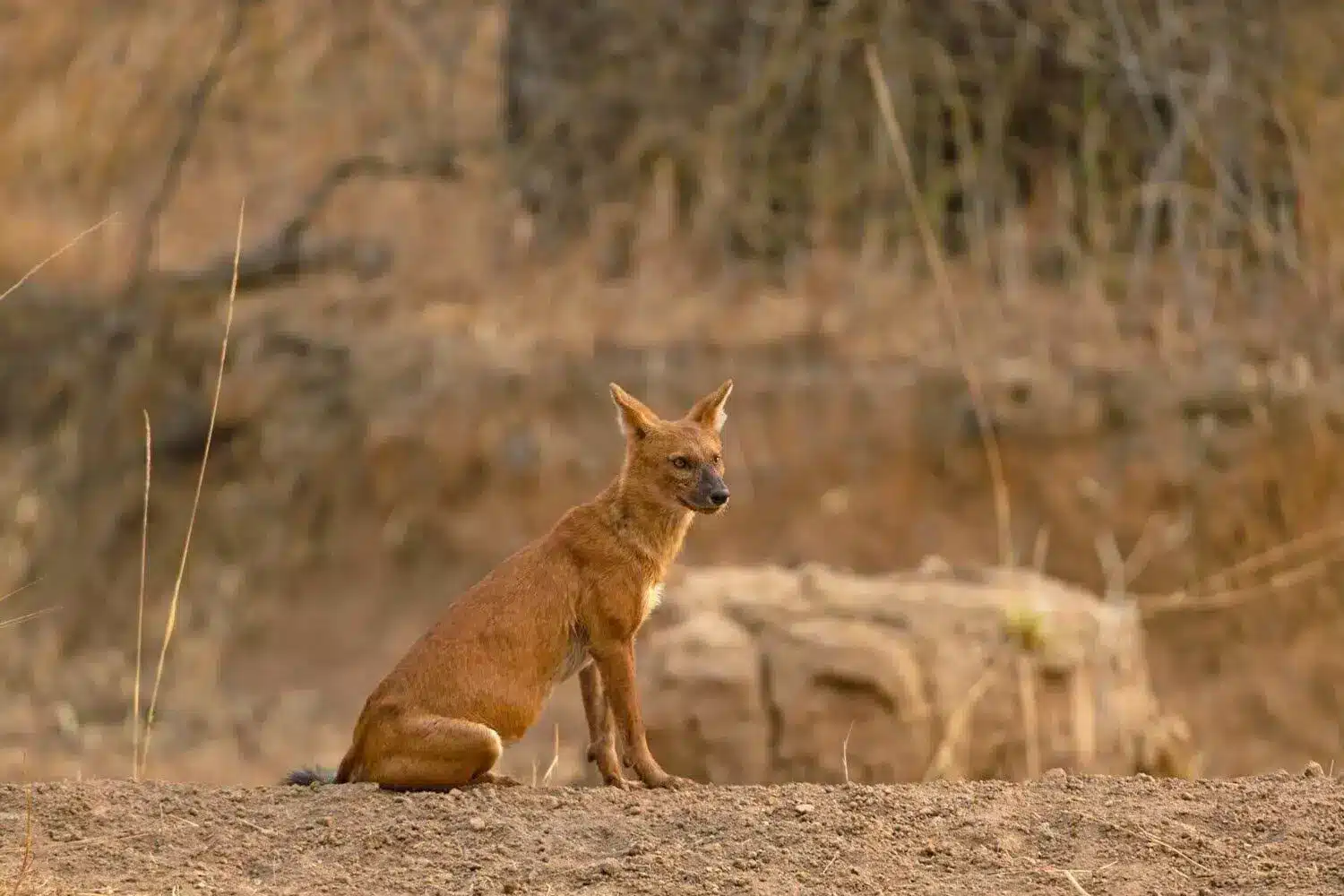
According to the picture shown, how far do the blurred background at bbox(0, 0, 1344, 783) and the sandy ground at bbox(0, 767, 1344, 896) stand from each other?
728 cm

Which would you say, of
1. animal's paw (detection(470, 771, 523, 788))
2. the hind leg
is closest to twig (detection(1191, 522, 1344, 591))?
animal's paw (detection(470, 771, 523, 788))

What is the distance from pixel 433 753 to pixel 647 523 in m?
1.04

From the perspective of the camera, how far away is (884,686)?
9172 mm

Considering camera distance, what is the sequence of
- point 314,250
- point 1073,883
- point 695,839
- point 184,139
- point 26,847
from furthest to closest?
1. point 314,250
2. point 184,139
3. point 695,839
4. point 26,847
5. point 1073,883

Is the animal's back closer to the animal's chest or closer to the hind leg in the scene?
the hind leg

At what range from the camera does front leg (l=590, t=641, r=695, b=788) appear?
6.02m

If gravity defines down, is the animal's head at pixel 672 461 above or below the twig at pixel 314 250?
below

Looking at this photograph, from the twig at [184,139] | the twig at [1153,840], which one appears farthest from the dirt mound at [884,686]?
the twig at [184,139]


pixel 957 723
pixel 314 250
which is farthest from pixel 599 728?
pixel 314 250

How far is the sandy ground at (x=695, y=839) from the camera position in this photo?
488 cm

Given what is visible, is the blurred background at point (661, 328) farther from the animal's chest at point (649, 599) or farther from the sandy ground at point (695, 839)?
the sandy ground at point (695, 839)

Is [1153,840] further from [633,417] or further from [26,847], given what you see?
[26,847]

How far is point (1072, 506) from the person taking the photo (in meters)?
14.0

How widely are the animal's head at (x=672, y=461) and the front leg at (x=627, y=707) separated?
528 mm
